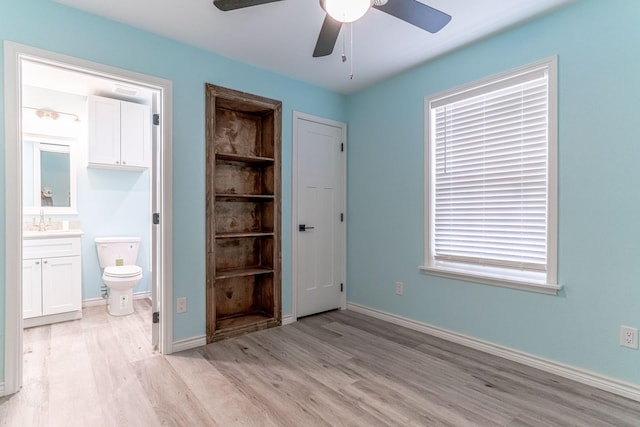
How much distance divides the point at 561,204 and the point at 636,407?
4.03 feet

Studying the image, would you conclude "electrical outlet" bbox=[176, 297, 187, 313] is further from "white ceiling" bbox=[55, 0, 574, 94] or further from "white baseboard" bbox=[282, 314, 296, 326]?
"white ceiling" bbox=[55, 0, 574, 94]

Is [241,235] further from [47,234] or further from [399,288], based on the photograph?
[47,234]

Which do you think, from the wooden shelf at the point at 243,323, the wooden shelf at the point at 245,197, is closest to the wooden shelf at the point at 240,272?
the wooden shelf at the point at 243,323

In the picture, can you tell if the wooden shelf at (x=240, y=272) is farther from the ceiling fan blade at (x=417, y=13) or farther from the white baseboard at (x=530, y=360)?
the ceiling fan blade at (x=417, y=13)

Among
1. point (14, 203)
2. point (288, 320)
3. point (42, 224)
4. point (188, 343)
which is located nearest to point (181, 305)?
point (188, 343)

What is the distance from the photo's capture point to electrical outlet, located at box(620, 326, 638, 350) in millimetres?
1911

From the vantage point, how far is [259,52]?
2760 millimetres

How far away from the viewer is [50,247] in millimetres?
3219

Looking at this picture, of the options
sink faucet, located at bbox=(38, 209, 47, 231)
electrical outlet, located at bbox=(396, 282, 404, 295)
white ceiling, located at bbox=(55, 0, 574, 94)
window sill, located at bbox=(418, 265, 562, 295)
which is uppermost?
white ceiling, located at bbox=(55, 0, 574, 94)

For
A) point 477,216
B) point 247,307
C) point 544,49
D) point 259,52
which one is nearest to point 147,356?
point 247,307

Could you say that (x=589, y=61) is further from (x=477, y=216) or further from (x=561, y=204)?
(x=477, y=216)

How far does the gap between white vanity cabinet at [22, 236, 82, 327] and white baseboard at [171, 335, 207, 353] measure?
157 centimetres

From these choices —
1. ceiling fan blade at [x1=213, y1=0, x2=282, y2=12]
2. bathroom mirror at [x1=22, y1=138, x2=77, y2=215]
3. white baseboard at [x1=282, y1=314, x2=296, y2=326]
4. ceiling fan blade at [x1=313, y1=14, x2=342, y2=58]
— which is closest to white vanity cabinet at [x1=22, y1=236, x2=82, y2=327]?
bathroom mirror at [x1=22, y1=138, x2=77, y2=215]

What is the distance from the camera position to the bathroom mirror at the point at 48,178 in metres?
3.52
